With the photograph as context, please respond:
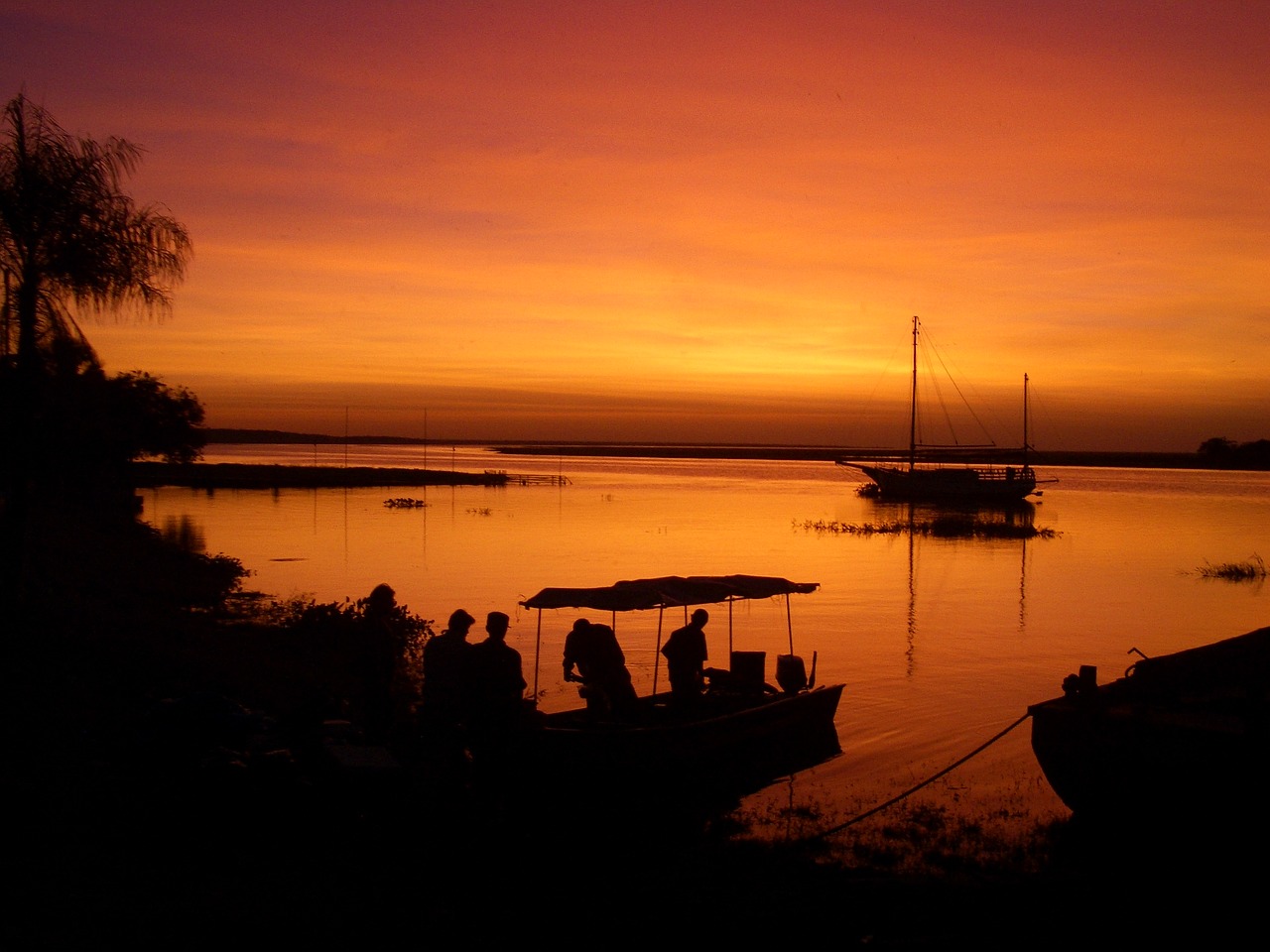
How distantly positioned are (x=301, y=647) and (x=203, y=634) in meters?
1.60

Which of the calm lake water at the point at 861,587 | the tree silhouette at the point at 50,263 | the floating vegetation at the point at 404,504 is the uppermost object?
the tree silhouette at the point at 50,263

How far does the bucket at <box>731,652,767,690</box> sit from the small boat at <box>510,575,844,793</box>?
13 mm

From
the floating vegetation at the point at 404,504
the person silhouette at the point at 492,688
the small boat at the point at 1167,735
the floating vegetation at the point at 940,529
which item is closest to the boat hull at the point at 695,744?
the person silhouette at the point at 492,688

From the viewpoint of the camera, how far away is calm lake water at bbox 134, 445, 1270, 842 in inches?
580

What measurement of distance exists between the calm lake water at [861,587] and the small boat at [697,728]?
482mm

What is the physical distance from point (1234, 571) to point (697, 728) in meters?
30.4

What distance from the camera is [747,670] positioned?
46.5ft

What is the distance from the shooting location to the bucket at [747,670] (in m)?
13.9

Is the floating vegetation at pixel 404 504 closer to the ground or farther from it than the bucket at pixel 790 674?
closer to the ground

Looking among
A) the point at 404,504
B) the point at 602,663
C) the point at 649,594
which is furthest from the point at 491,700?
the point at 404,504

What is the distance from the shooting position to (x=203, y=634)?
17.0 m

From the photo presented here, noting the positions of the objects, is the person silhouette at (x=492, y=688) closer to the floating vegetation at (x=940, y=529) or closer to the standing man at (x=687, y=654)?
the standing man at (x=687, y=654)

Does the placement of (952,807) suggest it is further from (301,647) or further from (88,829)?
(301,647)

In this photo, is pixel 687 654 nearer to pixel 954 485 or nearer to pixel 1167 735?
pixel 1167 735
